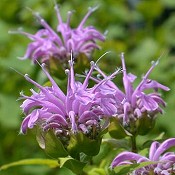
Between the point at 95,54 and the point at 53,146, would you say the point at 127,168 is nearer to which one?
the point at 53,146

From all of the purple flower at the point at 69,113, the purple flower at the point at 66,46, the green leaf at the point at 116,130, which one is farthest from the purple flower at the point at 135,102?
the purple flower at the point at 66,46

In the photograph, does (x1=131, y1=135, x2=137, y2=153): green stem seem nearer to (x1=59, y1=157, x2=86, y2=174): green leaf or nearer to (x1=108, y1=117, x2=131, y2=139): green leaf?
(x1=108, y1=117, x2=131, y2=139): green leaf

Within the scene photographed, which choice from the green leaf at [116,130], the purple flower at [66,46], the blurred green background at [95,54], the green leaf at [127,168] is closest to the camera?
the green leaf at [127,168]

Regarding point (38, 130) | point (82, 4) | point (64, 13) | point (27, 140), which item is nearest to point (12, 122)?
point (27, 140)

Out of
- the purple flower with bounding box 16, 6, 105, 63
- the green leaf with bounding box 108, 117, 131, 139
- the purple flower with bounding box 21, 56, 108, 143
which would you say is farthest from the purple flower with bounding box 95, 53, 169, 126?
the purple flower with bounding box 16, 6, 105, 63

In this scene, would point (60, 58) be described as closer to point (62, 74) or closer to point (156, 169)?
point (62, 74)

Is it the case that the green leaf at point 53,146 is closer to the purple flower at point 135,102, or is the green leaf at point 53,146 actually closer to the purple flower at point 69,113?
the purple flower at point 69,113
